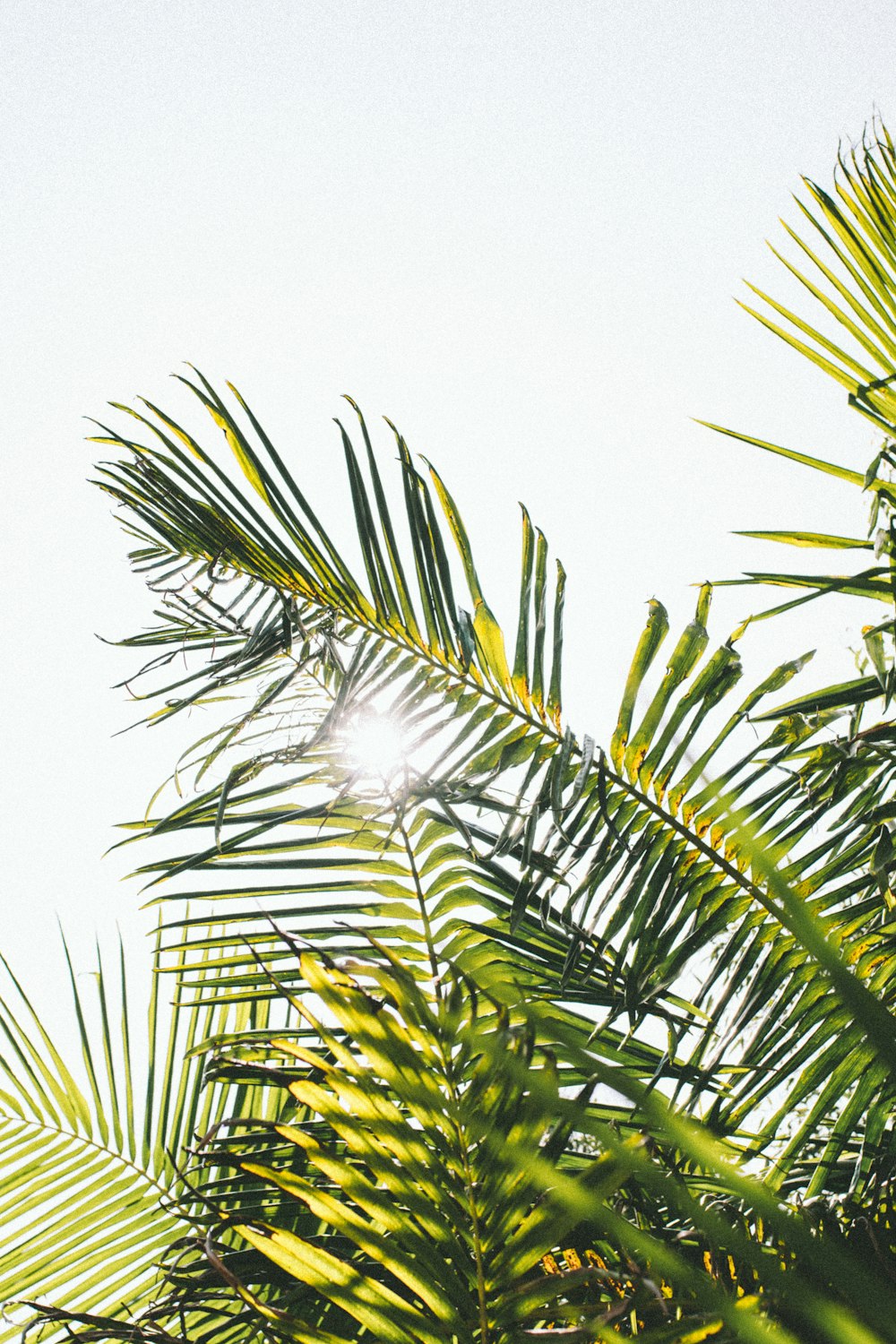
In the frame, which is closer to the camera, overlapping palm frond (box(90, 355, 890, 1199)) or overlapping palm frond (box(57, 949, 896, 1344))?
overlapping palm frond (box(57, 949, 896, 1344))

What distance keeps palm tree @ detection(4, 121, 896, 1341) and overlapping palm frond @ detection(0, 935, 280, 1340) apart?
2 centimetres

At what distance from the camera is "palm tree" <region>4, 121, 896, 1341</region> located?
0.66 meters

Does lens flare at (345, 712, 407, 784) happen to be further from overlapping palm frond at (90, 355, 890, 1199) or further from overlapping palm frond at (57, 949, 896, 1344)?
overlapping palm frond at (57, 949, 896, 1344)

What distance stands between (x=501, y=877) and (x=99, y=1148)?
663mm

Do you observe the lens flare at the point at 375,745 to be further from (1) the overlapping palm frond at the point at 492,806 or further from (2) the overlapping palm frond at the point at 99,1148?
(2) the overlapping palm frond at the point at 99,1148

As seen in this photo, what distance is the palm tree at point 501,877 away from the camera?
0.66 meters

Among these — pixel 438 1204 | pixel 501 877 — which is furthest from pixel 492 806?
pixel 438 1204

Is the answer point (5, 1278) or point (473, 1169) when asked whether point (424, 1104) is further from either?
point (5, 1278)

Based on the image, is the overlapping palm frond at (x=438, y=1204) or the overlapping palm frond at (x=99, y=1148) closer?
the overlapping palm frond at (x=438, y=1204)

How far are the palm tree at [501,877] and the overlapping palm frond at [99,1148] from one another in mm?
23

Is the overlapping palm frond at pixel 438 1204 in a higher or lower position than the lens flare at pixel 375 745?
lower

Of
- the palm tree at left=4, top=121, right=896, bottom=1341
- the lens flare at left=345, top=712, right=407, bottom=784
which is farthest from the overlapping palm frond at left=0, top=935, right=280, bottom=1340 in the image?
the lens flare at left=345, top=712, right=407, bottom=784

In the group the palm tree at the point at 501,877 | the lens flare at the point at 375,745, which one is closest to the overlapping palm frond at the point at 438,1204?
the palm tree at the point at 501,877

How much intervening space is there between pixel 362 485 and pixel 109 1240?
3.08 ft
